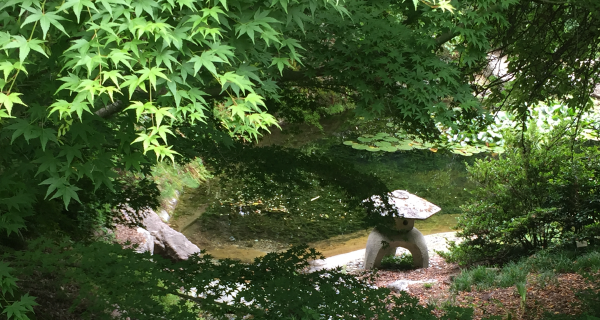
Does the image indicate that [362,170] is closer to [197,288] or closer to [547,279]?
[547,279]

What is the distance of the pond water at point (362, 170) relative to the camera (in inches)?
351

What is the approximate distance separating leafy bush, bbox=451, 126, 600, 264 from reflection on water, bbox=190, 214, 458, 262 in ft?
7.09

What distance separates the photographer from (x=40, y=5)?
215 centimetres

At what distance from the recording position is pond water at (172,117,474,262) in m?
8.92

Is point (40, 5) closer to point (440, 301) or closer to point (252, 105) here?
point (252, 105)

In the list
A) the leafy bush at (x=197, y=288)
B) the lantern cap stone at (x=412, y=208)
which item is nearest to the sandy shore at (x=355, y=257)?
the lantern cap stone at (x=412, y=208)

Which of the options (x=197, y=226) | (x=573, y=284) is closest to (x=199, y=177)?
(x=197, y=226)

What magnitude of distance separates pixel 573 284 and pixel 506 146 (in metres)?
2.41

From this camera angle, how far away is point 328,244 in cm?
923

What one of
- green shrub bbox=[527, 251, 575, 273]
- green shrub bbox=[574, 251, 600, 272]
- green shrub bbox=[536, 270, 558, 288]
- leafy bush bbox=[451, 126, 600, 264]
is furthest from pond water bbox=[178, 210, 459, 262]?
green shrub bbox=[574, 251, 600, 272]

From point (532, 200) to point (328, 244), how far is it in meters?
3.60

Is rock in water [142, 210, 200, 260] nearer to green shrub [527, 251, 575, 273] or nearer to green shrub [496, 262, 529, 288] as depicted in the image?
green shrub [496, 262, 529, 288]

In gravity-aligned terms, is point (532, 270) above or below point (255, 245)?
above

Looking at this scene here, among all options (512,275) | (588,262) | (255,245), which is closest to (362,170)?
(255,245)
